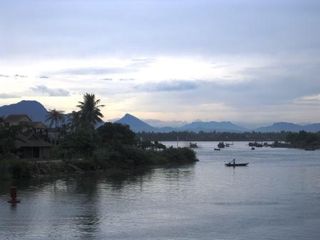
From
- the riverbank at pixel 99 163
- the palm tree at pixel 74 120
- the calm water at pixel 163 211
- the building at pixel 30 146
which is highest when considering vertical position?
the palm tree at pixel 74 120

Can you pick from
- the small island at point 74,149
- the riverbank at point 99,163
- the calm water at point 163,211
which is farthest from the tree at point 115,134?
the calm water at point 163,211

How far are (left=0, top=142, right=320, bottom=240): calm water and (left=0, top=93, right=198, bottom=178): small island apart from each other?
31.0 ft

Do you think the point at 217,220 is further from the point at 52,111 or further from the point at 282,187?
the point at 52,111

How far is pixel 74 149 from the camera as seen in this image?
79.7 meters

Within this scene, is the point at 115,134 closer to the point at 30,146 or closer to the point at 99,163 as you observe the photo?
the point at 99,163

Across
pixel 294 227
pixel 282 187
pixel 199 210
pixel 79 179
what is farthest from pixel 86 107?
pixel 294 227

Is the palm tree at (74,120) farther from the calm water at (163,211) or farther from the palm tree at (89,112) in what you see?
the calm water at (163,211)

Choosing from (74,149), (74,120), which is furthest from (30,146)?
(74,120)

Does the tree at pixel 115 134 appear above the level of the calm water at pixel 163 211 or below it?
above

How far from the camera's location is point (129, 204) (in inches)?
1626

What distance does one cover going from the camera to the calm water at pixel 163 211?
2882 centimetres

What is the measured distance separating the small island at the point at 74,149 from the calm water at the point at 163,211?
9437 millimetres

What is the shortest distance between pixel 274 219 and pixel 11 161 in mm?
38040

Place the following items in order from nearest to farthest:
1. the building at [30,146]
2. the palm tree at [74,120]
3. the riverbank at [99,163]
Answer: the riverbank at [99,163] < the building at [30,146] < the palm tree at [74,120]
